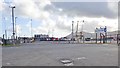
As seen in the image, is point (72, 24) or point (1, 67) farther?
point (72, 24)

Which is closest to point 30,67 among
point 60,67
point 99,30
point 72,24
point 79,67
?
point 60,67

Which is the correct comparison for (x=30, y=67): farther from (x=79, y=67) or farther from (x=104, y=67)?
(x=104, y=67)

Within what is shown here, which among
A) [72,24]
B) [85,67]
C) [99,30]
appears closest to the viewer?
[85,67]

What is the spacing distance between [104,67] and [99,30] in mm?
105694

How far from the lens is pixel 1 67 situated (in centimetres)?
1528

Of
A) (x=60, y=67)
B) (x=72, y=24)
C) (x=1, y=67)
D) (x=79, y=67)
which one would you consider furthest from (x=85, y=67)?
(x=72, y=24)

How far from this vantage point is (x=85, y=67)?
1460cm

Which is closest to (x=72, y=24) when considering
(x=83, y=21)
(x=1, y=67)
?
(x=83, y=21)

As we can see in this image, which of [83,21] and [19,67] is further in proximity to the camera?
[83,21]

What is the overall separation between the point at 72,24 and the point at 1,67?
373ft

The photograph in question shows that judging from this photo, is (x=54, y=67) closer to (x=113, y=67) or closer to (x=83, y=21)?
(x=113, y=67)

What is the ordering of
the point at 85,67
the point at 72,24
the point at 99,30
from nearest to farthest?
the point at 85,67, the point at 99,30, the point at 72,24

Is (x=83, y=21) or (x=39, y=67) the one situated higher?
(x=83, y=21)

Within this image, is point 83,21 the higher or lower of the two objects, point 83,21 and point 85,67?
the higher
